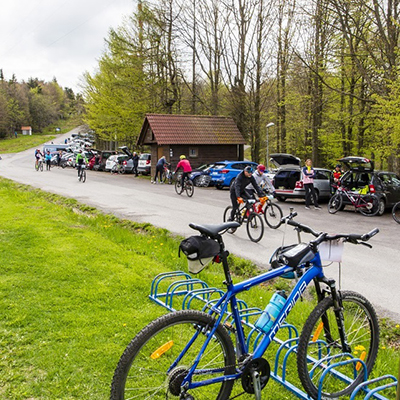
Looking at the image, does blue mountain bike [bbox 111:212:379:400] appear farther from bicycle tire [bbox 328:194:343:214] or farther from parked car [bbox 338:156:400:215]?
parked car [bbox 338:156:400:215]

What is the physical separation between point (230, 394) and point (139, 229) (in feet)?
26.1

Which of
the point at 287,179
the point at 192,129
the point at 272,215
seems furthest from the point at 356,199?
the point at 192,129

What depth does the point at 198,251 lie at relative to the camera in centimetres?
276

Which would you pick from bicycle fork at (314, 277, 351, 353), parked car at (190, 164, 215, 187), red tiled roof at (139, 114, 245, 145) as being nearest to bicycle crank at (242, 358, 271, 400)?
bicycle fork at (314, 277, 351, 353)

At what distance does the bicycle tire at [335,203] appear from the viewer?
15.3 m

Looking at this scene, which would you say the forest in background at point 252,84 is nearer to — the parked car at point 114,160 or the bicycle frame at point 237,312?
the parked car at point 114,160

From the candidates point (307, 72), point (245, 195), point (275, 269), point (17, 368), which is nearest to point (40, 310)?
point (17, 368)

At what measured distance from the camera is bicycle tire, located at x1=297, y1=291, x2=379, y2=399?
3099 mm

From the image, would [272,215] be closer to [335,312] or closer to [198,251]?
[335,312]

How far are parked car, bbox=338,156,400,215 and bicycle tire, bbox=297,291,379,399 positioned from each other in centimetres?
1248

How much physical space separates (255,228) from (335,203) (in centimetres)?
643

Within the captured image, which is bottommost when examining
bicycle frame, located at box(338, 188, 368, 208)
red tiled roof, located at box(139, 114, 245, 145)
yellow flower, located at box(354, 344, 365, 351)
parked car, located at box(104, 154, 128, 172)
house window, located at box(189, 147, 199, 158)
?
bicycle frame, located at box(338, 188, 368, 208)

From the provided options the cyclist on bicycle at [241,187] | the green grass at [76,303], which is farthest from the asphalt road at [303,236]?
the green grass at [76,303]

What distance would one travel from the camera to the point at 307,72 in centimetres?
2497
